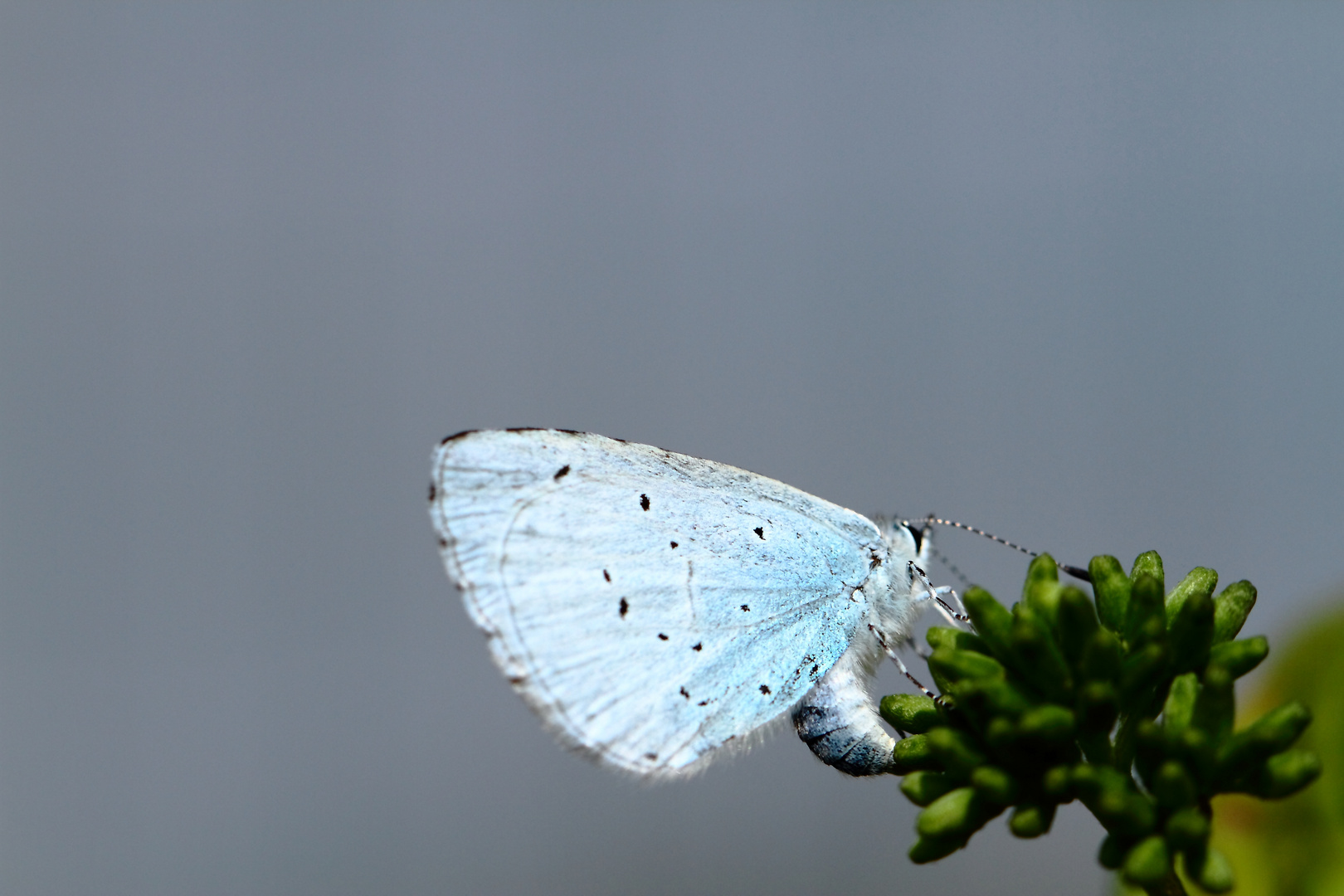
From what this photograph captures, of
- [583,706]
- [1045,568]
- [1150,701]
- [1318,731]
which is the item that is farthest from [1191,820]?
[583,706]

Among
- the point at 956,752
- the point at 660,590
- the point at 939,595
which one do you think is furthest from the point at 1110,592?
the point at 660,590

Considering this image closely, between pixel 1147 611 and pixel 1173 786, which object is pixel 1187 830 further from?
pixel 1147 611

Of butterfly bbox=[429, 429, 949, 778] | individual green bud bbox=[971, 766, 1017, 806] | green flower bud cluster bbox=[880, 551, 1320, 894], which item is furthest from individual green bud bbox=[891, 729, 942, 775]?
butterfly bbox=[429, 429, 949, 778]

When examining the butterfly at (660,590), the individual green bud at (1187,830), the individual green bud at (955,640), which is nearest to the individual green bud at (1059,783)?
the individual green bud at (1187,830)

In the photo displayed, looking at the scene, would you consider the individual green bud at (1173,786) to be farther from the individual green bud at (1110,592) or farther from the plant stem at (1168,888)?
the individual green bud at (1110,592)

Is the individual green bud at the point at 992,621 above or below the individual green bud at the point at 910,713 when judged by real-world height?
above

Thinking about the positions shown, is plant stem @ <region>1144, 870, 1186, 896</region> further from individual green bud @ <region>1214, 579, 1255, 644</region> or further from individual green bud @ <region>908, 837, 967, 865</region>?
individual green bud @ <region>1214, 579, 1255, 644</region>
